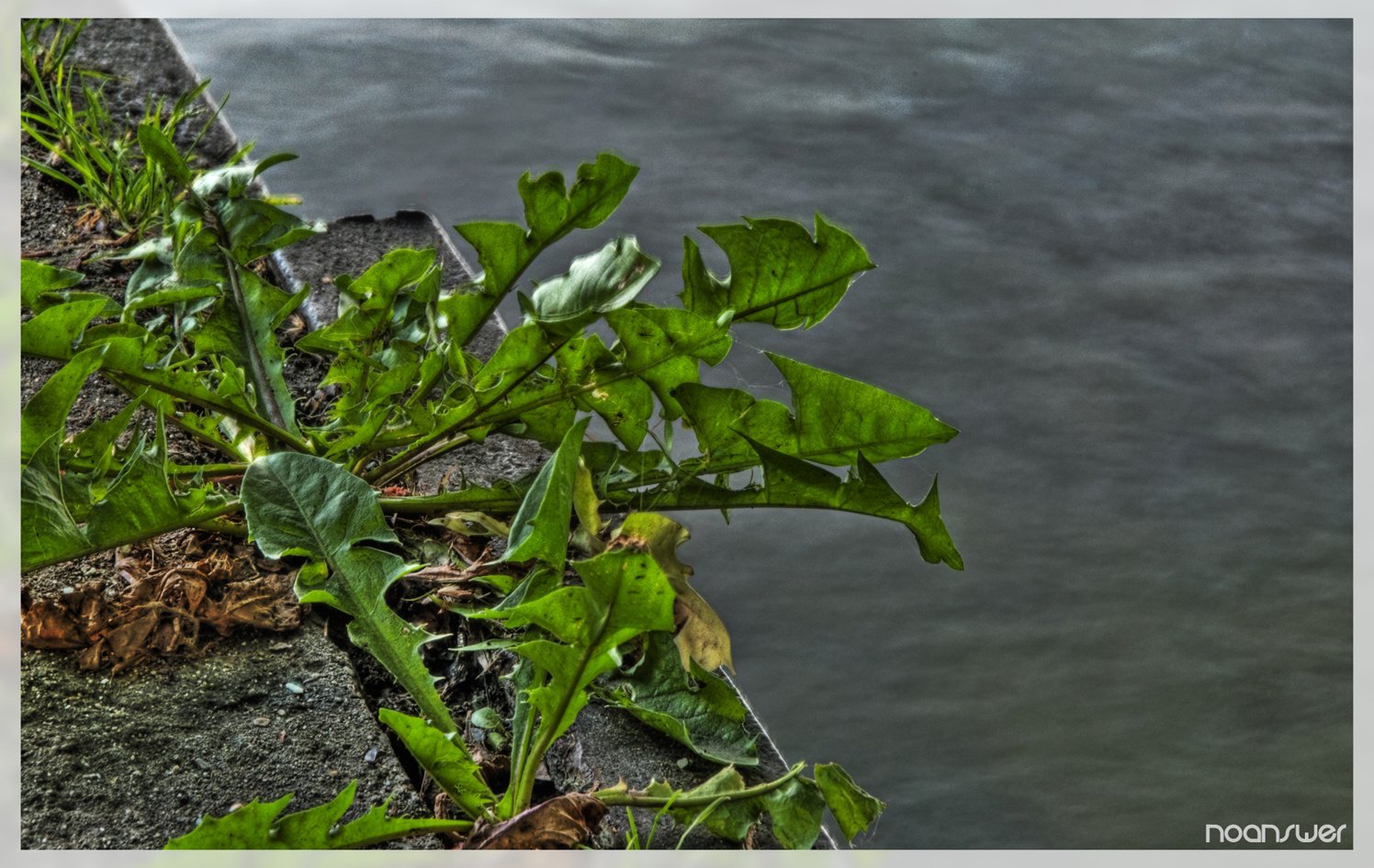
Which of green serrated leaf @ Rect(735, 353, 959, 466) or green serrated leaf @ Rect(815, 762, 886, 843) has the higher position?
green serrated leaf @ Rect(735, 353, 959, 466)

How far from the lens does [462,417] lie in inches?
26.2

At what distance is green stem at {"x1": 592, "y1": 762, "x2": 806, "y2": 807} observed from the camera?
522mm

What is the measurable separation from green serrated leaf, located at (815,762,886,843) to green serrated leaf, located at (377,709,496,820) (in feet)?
0.45

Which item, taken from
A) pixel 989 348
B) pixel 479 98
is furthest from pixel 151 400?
pixel 479 98

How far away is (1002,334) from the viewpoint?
138 centimetres

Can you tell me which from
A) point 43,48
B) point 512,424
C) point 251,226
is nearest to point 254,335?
point 251,226

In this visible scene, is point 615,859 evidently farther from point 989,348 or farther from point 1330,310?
point 1330,310

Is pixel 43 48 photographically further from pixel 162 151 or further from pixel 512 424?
pixel 512 424

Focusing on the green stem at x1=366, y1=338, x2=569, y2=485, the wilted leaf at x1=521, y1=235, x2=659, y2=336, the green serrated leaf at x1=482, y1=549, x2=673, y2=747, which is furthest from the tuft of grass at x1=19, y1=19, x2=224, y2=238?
the green serrated leaf at x1=482, y1=549, x2=673, y2=747

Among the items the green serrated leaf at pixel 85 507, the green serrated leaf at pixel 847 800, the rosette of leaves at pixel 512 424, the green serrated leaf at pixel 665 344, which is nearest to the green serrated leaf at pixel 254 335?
the rosette of leaves at pixel 512 424

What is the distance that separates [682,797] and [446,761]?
0.10 meters

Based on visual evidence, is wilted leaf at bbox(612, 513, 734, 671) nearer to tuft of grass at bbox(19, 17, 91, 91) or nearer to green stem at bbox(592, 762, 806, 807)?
green stem at bbox(592, 762, 806, 807)

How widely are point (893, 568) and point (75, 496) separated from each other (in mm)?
713

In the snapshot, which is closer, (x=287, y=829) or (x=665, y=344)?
(x=287, y=829)
